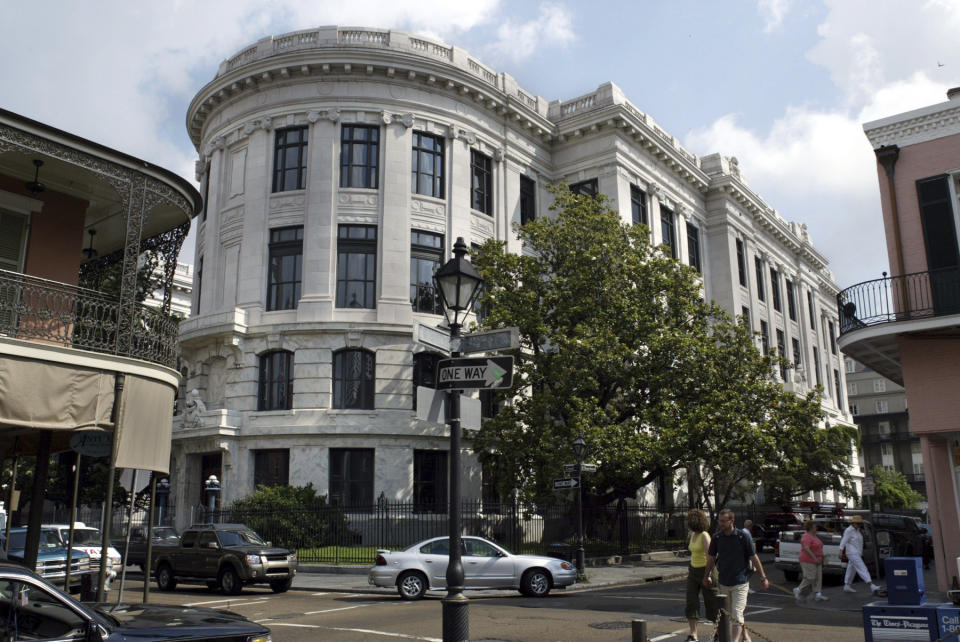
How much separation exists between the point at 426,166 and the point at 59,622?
29381 mm

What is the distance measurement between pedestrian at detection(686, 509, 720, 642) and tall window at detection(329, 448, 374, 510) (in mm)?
20496

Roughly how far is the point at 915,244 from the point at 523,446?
13.3m

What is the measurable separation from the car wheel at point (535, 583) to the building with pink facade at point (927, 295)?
805 centimetres

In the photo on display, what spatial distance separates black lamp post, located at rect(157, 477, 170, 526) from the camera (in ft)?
108

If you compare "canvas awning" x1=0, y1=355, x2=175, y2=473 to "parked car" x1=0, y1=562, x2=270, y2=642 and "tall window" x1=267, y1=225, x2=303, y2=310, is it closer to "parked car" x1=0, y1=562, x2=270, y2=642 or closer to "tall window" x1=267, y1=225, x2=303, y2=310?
"parked car" x1=0, y1=562, x2=270, y2=642

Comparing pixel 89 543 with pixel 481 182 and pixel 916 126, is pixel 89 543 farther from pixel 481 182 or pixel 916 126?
pixel 916 126

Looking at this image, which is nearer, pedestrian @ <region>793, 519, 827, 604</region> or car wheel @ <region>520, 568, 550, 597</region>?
pedestrian @ <region>793, 519, 827, 604</region>

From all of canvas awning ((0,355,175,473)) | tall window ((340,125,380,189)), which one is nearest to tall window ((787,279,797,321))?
tall window ((340,125,380,189))

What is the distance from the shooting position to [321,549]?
26.3 metres

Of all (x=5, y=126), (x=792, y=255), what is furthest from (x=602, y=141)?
(x=5, y=126)

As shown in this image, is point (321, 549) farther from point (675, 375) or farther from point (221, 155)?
point (221, 155)

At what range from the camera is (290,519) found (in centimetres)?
2664

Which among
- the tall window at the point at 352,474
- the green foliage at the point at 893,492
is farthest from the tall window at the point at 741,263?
the tall window at the point at 352,474

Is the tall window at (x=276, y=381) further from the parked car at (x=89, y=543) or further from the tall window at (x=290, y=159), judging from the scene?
the parked car at (x=89, y=543)
